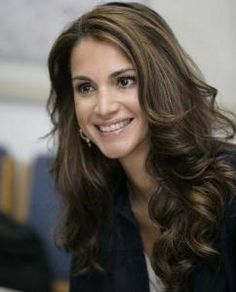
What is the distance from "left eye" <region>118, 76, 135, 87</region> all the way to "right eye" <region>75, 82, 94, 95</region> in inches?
3.1

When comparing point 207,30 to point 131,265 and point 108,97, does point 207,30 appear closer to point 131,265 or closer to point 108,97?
point 108,97

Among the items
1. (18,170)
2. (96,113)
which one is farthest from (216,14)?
(18,170)

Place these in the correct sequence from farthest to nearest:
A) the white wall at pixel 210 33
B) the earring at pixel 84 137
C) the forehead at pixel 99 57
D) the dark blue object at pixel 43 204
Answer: the dark blue object at pixel 43 204
the white wall at pixel 210 33
the earring at pixel 84 137
the forehead at pixel 99 57

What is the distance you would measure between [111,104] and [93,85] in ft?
0.22

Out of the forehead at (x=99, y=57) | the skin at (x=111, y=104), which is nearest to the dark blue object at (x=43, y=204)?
the skin at (x=111, y=104)

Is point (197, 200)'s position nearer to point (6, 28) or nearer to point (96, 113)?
point (96, 113)

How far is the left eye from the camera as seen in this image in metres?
1.05

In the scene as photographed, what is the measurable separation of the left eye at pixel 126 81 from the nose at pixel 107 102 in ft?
0.10

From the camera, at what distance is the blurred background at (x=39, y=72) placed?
1.71 meters

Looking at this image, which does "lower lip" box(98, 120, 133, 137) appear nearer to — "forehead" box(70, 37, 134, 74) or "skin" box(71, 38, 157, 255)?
"skin" box(71, 38, 157, 255)

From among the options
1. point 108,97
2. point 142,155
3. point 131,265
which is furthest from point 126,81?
point 131,265

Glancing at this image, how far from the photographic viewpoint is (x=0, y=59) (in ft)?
6.70

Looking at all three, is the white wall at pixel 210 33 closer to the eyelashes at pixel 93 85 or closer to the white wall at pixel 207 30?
the white wall at pixel 207 30

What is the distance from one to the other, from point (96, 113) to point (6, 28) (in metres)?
1.08
